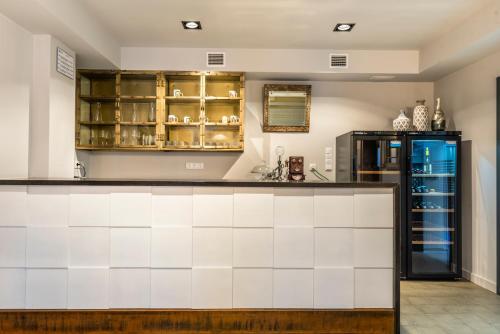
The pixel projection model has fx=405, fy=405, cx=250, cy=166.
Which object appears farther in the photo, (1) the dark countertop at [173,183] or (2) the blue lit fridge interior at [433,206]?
(2) the blue lit fridge interior at [433,206]

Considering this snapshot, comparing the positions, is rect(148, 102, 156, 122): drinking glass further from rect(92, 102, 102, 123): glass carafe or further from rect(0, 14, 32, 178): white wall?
rect(0, 14, 32, 178): white wall

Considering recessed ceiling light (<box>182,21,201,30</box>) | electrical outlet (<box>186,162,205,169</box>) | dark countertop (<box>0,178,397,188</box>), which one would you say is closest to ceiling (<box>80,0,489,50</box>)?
recessed ceiling light (<box>182,21,201,30</box>)

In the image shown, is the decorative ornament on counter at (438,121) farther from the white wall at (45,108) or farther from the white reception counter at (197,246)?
the white wall at (45,108)

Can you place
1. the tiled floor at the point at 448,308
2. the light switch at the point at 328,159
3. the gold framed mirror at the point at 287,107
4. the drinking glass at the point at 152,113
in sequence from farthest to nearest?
1. the light switch at the point at 328,159
2. the gold framed mirror at the point at 287,107
3. the drinking glass at the point at 152,113
4. the tiled floor at the point at 448,308

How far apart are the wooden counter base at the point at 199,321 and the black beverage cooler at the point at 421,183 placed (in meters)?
2.22

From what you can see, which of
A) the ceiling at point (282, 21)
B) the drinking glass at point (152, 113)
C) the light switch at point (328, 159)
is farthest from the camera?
the light switch at point (328, 159)

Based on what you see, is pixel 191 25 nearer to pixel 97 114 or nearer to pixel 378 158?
pixel 97 114

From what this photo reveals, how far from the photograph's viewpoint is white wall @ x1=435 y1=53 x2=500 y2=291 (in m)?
4.34

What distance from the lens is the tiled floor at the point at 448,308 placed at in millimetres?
3327

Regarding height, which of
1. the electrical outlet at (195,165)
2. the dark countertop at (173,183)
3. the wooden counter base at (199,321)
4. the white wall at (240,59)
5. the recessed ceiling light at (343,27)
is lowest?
the wooden counter base at (199,321)

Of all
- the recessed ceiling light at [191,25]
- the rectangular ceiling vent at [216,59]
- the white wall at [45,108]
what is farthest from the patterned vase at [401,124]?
the white wall at [45,108]

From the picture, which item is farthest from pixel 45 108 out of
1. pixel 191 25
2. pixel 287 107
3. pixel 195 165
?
pixel 287 107

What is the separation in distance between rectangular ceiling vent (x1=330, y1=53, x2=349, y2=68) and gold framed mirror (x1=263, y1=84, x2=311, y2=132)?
1.57ft

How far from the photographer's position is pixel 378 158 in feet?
16.2
